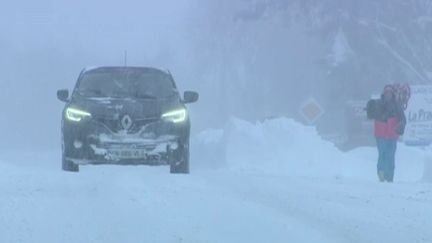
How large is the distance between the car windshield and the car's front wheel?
2.97ft

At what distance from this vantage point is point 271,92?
41.8 m

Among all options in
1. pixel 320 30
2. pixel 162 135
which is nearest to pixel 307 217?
pixel 162 135

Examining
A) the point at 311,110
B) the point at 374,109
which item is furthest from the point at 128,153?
the point at 311,110

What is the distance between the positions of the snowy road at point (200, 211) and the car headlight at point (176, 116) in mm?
1155

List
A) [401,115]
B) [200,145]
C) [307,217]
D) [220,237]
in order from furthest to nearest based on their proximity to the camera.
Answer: [200,145] → [401,115] → [307,217] → [220,237]

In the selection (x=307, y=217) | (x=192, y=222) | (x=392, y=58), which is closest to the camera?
(x=192, y=222)

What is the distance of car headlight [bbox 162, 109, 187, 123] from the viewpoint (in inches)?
477

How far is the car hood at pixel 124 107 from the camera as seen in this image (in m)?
12.0

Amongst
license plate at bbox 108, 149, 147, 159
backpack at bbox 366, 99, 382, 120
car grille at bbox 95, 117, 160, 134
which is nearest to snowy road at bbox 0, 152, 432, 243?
license plate at bbox 108, 149, 147, 159

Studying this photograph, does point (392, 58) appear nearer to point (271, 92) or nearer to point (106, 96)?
point (271, 92)

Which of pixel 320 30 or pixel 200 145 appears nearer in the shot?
pixel 200 145

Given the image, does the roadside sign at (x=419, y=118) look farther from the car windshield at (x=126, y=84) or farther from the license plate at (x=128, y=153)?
the license plate at (x=128, y=153)

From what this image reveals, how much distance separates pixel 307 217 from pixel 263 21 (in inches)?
1242

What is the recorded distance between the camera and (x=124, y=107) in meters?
12.0
